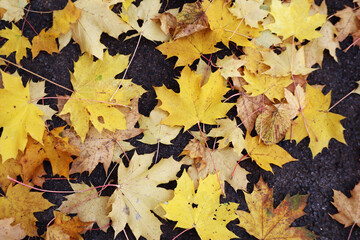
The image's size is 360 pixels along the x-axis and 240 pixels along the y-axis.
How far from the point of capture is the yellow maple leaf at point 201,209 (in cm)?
150

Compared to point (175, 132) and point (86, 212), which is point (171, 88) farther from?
point (86, 212)

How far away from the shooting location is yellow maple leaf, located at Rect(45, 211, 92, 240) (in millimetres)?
1535

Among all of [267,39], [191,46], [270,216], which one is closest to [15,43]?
[191,46]

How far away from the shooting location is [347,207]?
1641 mm

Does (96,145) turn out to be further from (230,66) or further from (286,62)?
(286,62)

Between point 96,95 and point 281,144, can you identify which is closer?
point 96,95

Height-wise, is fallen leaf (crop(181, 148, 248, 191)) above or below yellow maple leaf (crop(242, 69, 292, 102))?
below

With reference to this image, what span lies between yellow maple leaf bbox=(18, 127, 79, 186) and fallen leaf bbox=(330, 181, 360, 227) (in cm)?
138

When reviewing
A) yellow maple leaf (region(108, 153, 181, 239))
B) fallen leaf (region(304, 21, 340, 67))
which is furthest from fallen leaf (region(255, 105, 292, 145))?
yellow maple leaf (region(108, 153, 181, 239))

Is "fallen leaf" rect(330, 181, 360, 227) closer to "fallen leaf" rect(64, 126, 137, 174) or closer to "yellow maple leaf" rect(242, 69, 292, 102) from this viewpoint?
"yellow maple leaf" rect(242, 69, 292, 102)

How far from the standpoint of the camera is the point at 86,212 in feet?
5.19

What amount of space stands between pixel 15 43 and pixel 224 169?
1.29 metres

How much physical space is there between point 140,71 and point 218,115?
50 centimetres

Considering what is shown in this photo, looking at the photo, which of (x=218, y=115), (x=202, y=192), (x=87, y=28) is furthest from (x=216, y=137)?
(x=87, y=28)
